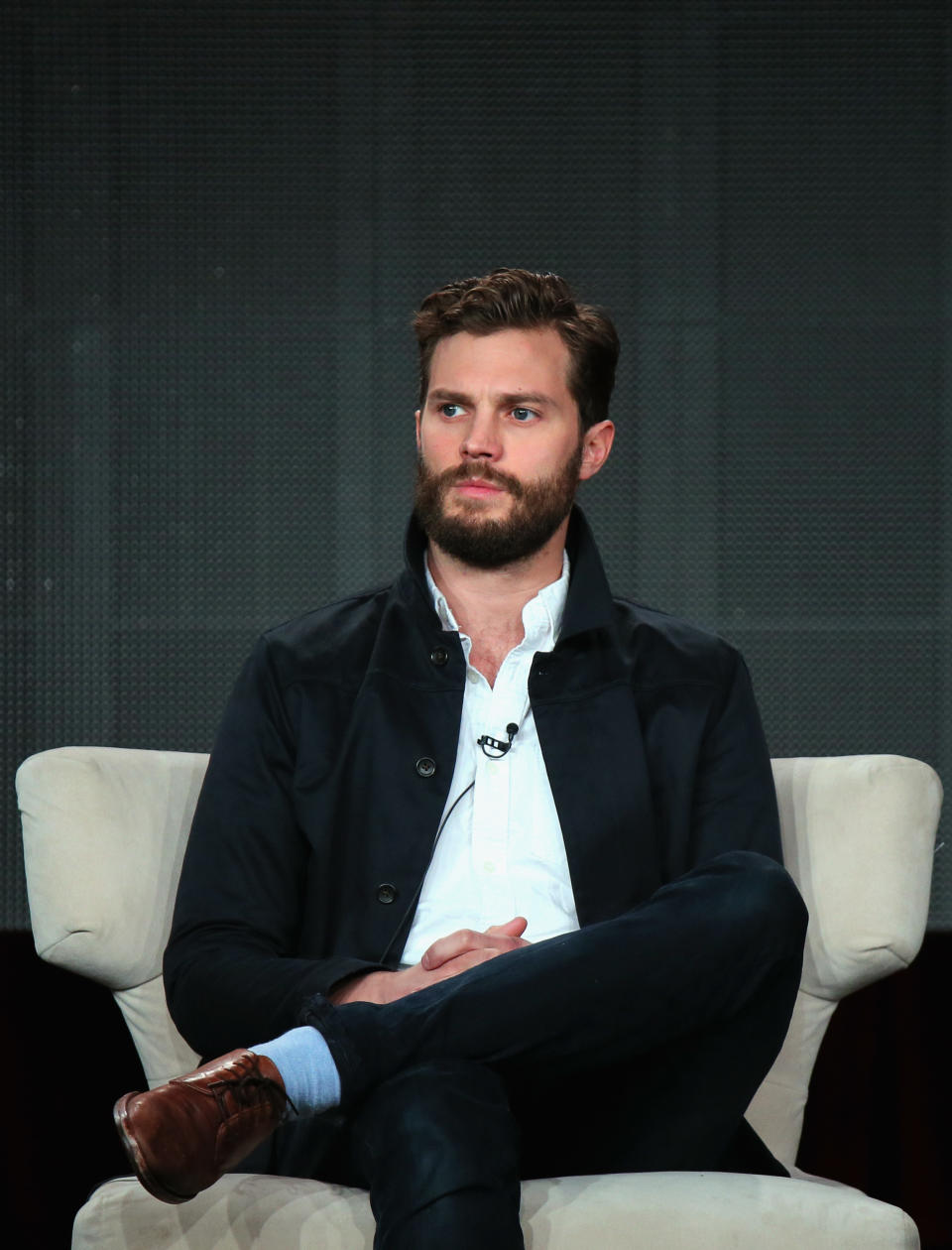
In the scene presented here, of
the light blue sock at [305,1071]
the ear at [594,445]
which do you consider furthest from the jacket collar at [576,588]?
the light blue sock at [305,1071]

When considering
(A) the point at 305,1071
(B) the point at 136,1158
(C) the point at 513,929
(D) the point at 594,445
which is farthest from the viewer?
(D) the point at 594,445

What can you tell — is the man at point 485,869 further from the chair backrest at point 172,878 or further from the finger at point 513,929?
the chair backrest at point 172,878

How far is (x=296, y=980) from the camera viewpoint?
1.80 m

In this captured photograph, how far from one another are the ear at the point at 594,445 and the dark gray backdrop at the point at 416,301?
2.90ft

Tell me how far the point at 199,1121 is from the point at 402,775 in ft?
2.24

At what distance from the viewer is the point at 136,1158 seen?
1.43 m

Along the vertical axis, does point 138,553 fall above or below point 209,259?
below

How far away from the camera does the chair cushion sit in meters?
1.63

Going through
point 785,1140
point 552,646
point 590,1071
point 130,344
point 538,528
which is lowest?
point 785,1140

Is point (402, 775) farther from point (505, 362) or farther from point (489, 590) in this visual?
point (505, 362)

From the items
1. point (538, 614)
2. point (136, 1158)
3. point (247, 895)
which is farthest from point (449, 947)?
point (538, 614)

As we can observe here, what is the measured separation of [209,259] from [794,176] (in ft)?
4.10

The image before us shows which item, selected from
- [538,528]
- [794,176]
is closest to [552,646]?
[538,528]

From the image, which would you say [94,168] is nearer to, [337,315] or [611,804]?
[337,315]
